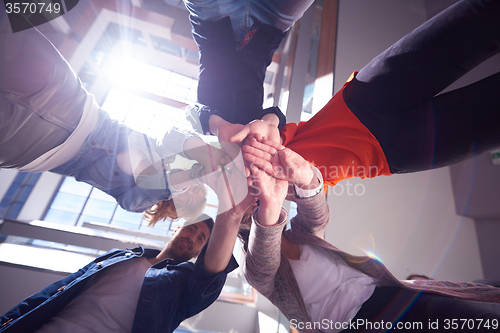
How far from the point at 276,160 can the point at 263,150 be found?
0.04m

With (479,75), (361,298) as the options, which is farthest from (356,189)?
(479,75)

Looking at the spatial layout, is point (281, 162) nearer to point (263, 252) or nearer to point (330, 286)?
point (263, 252)

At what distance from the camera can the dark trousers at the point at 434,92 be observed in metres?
0.45

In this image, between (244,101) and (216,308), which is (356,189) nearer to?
(244,101)

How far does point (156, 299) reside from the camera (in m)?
0.78

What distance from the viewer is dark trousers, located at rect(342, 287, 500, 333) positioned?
1.44ft

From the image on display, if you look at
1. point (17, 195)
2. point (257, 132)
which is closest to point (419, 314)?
point (257, 132)

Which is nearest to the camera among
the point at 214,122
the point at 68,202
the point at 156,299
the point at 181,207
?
the point at 214,122

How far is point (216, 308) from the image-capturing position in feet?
4.31

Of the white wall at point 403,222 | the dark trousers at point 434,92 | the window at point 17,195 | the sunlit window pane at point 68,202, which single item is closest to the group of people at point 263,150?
the dark trousers at point 434,92

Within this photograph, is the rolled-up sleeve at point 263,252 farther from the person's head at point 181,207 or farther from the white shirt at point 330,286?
the person's head at point 181,207

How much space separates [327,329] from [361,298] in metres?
0.15

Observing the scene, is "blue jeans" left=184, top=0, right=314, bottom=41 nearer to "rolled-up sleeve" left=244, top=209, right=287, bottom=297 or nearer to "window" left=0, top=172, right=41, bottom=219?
"rolled-up sleeve" left=244, top=209, right=287, bottom=297

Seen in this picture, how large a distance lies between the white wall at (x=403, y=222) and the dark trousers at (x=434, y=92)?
0.88 m
